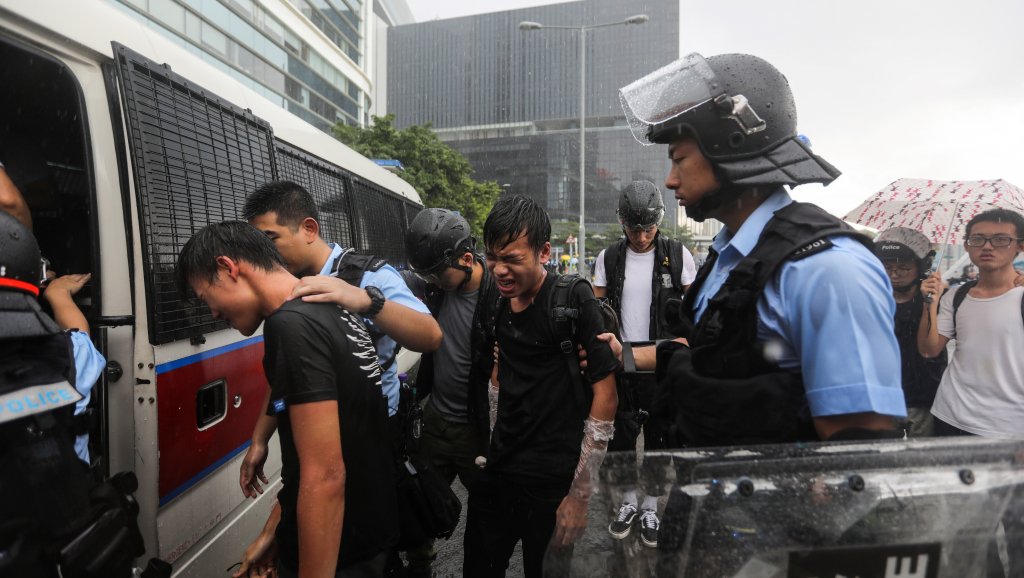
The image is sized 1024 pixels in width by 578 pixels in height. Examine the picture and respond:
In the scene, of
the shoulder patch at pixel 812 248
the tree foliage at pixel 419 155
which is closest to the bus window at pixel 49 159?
the shoulder patch at pixel 812 248

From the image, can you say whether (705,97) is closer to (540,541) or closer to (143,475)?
(540,541)

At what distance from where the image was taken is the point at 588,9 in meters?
94.1

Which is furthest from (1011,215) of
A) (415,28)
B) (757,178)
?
(415,28)

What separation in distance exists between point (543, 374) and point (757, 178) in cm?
111

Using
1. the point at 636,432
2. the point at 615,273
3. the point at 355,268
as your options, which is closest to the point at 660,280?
the point at 615,273

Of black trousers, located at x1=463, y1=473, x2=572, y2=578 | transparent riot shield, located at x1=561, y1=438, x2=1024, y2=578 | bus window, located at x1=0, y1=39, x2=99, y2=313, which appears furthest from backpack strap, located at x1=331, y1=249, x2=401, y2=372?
transparent riot shield, located at x1=561, y1=438, x2=1024, y2=578

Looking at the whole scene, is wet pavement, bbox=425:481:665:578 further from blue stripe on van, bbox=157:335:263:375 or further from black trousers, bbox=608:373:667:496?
blue stripe on van, bbox=157:335:263:375

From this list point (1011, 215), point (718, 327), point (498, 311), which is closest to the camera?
point (718, 327)

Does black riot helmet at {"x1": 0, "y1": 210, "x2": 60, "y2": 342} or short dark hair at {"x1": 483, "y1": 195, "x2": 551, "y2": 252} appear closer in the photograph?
black riot helmet at {"x1": 0, "y1": 210, "x2": 60, "y2": 342}

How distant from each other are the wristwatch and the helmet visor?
3.51 ft

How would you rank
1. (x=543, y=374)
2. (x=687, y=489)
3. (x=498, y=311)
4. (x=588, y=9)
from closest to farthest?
(x=687, y=489)
(x=543, y=374)
(x=498, y=311)
(x=588, y=9)

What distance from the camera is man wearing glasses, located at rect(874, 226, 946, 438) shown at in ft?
10.3

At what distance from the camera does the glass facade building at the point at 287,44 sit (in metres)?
24.3

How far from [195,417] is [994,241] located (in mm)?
3708
